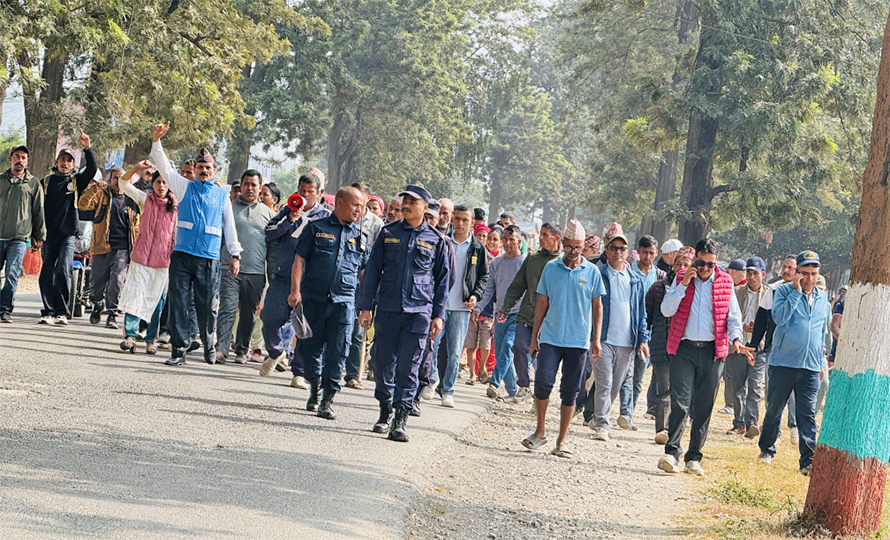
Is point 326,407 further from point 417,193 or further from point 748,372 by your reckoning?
point 748,372

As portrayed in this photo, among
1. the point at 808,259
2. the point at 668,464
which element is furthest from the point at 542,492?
the point at 808,259

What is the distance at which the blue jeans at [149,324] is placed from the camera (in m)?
11.5

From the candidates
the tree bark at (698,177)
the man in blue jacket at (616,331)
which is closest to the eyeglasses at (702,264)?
the man in blue jacket at (616,331)

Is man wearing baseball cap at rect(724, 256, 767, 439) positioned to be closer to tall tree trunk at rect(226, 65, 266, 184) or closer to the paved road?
the paved road

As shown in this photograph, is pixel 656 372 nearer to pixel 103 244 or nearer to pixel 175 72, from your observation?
pixel 103 244

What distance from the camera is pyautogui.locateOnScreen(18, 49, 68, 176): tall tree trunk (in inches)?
827

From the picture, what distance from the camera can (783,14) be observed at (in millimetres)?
27141

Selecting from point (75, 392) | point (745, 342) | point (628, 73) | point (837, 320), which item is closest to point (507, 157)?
point (628, 73)

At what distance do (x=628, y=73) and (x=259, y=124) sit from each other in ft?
42.4

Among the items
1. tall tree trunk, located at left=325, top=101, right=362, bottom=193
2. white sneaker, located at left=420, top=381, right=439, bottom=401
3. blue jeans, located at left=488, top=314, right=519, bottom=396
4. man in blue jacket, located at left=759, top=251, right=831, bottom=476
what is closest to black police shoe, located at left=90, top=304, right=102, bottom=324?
white sneaker, located at left=420, top=381, right=439, bottom=401

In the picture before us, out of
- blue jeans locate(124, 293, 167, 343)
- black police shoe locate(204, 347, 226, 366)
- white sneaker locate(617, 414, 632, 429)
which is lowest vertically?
white sneaker locate(617, 414, 632, 429)

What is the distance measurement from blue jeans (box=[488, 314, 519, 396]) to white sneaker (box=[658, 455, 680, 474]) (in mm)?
3691

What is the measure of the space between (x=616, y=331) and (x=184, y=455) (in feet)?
17.8

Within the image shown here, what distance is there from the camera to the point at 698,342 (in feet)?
30.5
